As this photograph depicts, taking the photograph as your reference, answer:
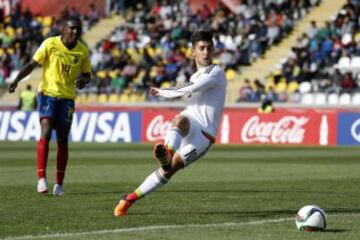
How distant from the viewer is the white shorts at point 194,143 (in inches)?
456

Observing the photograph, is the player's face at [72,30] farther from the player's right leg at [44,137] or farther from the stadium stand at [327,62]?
the stadium stand at [327,62]

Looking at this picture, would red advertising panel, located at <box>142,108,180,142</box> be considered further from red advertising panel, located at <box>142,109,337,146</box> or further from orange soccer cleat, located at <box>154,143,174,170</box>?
orange soccer cleat, located at <box>154,143,174,170</box>

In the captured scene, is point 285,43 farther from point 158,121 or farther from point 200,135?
point 200,135

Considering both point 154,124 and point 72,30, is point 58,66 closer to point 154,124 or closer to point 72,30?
point 72,30

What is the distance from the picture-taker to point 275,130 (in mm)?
34469

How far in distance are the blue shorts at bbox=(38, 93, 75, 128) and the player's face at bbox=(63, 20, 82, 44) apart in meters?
0.85

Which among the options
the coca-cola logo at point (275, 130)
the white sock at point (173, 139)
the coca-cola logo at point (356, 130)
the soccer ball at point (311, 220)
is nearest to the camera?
the soccer ball at point (311, 220)

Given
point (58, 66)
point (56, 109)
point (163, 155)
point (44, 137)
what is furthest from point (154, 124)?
point (163, 155)

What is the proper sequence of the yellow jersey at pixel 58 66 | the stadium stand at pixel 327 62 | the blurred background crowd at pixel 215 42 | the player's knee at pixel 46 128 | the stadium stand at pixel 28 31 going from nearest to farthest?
the player's knee at pixel 46 128
the yellow jersey at pixel 58 66
the stadium stand at pixel 327 62
the blurred background crowd at pixel 215 42
the stadium stand at pixel 28 31

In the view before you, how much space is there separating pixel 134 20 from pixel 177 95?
37.3 meters

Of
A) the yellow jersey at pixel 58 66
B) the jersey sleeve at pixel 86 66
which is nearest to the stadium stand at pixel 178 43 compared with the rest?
the jersey sleeve at pixel 86 66

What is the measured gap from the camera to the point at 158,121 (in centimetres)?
3597

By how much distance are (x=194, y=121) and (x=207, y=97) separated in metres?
0.34

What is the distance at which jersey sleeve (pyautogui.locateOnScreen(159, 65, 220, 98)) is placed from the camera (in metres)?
11.4
